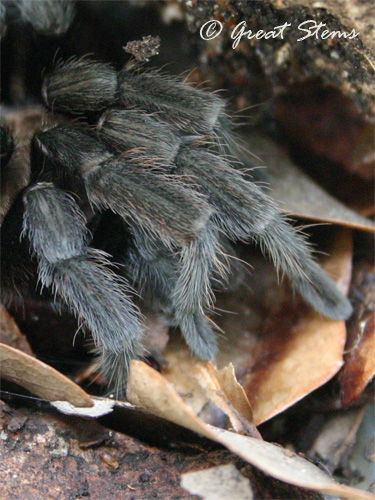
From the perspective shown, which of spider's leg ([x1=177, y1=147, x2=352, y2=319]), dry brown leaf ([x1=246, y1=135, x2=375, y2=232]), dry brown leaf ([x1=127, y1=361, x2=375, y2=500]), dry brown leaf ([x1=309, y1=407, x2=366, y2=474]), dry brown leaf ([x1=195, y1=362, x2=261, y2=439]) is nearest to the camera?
dry brown leaf ([x1=127, y1=361, x2=375, y2=500])

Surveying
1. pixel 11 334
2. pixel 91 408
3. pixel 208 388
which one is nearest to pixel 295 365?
pixel 208 388

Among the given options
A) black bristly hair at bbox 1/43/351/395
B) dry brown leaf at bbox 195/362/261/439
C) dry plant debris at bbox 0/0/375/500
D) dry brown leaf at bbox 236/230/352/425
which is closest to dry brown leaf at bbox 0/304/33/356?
dry plant debris at bbox 0/0/375/500

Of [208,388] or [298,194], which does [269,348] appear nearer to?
[208,388]

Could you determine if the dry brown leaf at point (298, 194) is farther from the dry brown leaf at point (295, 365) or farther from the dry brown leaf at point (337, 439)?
the dry brown leaf at point (337, 439)

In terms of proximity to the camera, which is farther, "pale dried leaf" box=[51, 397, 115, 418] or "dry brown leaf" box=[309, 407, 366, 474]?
"dry brown leaf" box=[309, 407, 366, 474]

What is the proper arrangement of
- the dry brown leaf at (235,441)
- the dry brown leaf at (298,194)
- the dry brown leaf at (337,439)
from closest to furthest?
the dry brown leaf at (235,441)
the dry brown leaf at (337,439)
the dry brown leaf at (298,194)

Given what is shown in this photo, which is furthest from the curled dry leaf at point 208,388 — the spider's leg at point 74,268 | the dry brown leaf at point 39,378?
the dry brown leaf at point 39,378

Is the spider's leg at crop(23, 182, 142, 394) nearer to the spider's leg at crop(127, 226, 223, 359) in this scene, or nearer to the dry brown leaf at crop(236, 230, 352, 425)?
the spider's leg at crop(127, 226, 223, 359)
